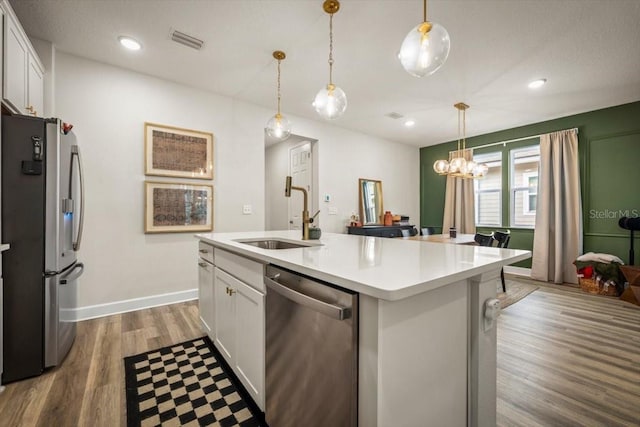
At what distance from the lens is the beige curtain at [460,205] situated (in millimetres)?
5621

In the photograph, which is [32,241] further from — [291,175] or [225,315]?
[291,175]

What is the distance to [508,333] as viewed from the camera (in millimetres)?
2502

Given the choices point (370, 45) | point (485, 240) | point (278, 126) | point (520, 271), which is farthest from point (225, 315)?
point (520, 271)

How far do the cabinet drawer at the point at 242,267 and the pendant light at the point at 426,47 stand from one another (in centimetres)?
143

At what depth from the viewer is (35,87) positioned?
2295mm

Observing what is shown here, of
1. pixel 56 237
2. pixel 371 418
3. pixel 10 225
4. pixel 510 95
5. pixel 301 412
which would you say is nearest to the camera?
pixel 371 418

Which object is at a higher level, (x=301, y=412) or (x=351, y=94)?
(x=351, y=94)

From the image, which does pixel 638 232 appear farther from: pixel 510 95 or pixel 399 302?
pixel 399 302

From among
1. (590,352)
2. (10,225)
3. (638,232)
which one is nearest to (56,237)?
(10,225)

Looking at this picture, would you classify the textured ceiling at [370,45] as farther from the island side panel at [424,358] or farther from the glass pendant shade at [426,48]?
the island side panel at [424,358]

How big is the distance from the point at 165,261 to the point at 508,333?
3719 millimetres

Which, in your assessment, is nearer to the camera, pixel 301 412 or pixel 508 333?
pixel 301 412

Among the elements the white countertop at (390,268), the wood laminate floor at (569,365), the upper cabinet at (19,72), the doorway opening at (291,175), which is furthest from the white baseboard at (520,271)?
the upper cabinet at (19,72)

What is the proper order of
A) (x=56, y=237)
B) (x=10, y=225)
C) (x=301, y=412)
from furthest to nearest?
(x=56, y=237)
(x=10, y=225)
(x=301, y=412)
